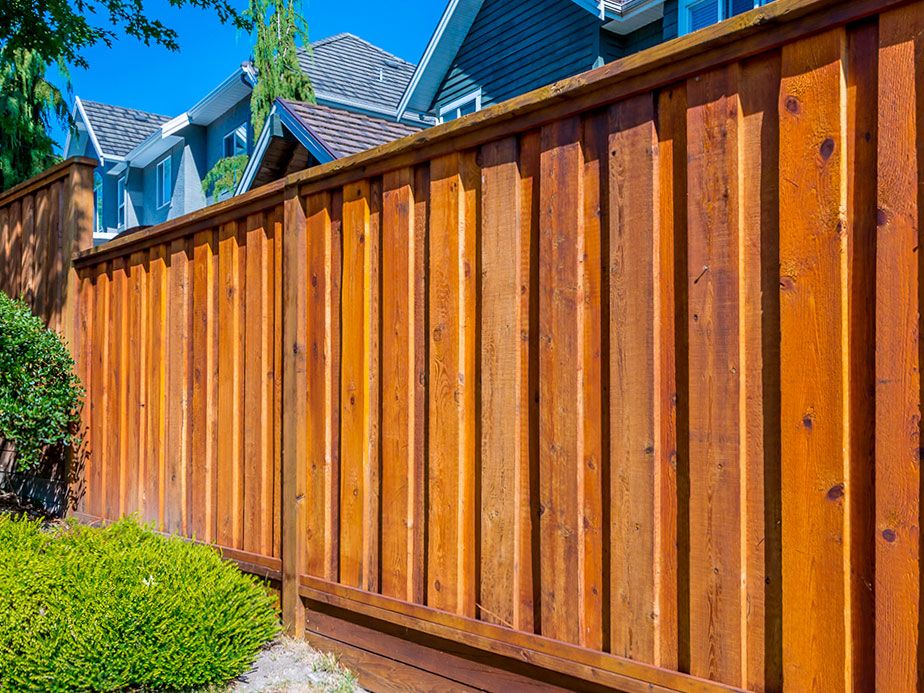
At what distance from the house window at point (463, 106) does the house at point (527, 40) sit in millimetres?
17

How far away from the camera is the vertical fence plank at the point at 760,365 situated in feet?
6.88

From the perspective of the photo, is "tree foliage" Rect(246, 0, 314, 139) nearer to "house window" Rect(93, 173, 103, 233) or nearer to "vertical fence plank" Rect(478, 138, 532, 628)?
"house window" Rect(93, 173, 103, 233)

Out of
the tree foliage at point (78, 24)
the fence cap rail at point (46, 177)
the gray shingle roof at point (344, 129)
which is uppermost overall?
the tree foliage at point (78, 24)

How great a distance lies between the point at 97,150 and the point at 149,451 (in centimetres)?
2324

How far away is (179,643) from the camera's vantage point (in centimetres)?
312

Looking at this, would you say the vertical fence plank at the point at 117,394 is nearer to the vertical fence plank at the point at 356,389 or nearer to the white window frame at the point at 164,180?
the vertical fence plank at the point at 356,389

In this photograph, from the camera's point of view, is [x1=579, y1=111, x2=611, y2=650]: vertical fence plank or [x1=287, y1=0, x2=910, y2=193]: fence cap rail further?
[x1=579, y1=111, x2=611, y2=650]: vertical fence plank

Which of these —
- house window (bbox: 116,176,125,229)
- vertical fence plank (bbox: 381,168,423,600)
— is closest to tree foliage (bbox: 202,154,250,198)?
house window (bbox: 116,176,125,229)

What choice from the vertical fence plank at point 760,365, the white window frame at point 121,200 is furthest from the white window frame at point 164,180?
the vertical fence plank at point 760,365

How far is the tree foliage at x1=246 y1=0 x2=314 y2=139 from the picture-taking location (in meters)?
17.6

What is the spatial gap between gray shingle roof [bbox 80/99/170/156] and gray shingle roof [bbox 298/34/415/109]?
8.62 m

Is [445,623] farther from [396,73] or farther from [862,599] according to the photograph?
[396,73]

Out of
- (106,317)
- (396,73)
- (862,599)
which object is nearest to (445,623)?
(862,599)

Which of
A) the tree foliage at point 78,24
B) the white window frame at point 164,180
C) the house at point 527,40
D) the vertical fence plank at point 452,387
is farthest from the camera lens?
the white window frame at point 164,180
